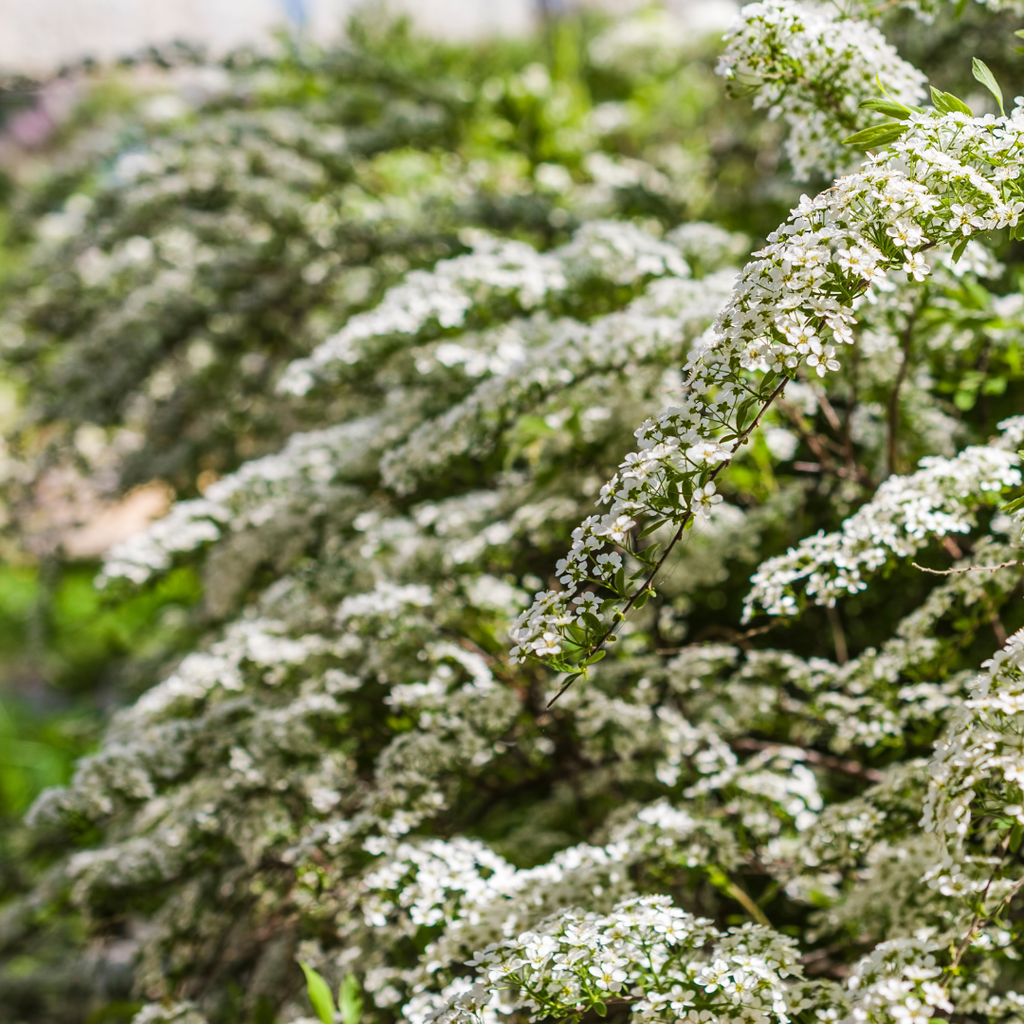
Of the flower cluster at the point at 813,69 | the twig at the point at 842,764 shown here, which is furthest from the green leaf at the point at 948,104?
the twig at the point at 842,764

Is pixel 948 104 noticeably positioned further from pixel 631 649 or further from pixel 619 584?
pixel 631 649

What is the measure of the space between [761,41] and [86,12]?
13.8 meters

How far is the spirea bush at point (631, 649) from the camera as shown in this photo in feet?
3.26

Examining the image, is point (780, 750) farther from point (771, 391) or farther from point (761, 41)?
point (761, 41)

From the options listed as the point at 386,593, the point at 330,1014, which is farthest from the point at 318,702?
the point at 330,1014

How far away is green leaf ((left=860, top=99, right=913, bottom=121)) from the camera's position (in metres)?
1.14

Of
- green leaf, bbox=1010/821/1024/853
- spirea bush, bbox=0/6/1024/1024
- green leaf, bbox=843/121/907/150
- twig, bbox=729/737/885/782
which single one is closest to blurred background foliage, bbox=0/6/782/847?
spirea bush, bbox=0/6/1024/1024

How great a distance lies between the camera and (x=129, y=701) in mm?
3184

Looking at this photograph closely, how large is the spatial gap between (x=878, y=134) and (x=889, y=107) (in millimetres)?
72

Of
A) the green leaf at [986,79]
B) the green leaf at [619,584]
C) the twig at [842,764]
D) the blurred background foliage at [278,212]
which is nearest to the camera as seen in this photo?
the green leaf at [619,584]

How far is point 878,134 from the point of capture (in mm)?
1118

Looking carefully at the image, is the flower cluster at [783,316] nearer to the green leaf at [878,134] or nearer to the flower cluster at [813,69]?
the green leaf at [878,134]

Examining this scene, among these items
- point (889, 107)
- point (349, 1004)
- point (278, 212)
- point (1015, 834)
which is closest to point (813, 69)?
point (889, 107)

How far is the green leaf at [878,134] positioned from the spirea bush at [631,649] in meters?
0.01
